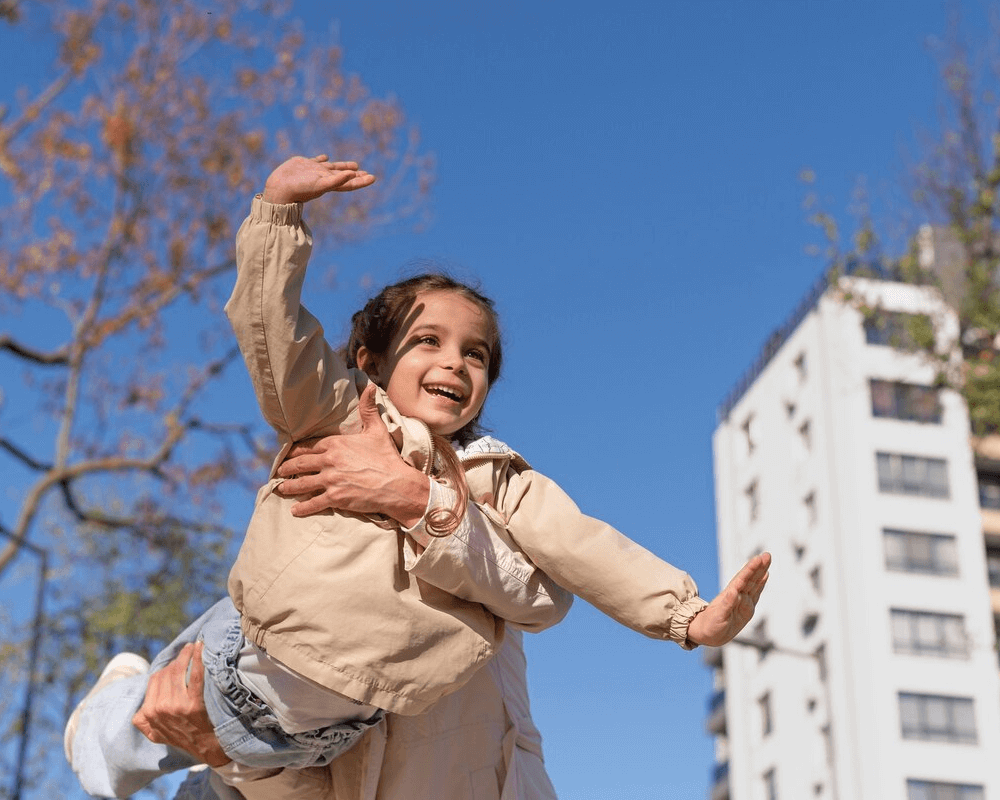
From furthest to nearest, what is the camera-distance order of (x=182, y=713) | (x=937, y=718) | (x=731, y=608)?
(x=937, y=718) < (x=182, y=713) < (x=731, y=608)

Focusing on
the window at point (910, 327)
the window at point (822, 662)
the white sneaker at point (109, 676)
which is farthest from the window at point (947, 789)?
the white sneaker at point (109, 676)

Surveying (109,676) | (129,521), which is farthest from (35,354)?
(109,676)

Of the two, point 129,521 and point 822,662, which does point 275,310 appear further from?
point 822,662

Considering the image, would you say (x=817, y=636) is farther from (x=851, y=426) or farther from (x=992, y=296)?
(x=992, y=296)

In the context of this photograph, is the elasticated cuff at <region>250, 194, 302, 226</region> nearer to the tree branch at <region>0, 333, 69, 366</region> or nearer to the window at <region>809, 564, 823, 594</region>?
the tree branch at <region>0, 333, 69, 366</region>

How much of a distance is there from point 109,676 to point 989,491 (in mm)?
39293

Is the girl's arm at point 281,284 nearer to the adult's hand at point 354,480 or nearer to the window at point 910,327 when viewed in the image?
the adult's hand at point 354,480

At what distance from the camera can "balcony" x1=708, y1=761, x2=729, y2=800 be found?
144 ft

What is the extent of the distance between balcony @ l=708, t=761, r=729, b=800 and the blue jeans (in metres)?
41.9

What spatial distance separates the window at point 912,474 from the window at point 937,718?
6214 mm

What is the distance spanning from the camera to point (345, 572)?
10.3ft

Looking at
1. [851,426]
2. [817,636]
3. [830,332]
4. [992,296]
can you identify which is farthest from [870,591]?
[992,296]

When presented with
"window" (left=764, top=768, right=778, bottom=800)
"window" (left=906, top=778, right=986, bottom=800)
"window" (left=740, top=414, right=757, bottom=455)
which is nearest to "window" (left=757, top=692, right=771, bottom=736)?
"window" (left=764, top=768, right=778, bottom=800)

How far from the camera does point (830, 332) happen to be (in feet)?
133
